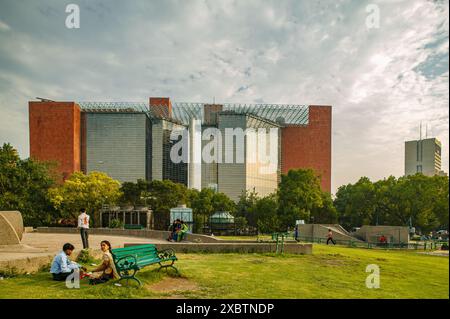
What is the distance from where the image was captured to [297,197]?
37094mm

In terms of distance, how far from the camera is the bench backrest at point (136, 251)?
6.98 metres

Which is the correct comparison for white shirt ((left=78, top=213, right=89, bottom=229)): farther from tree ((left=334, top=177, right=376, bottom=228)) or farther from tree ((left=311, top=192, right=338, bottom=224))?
tree ((left=334, top=177, right=376, bottom=228))

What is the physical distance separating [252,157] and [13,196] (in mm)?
50148

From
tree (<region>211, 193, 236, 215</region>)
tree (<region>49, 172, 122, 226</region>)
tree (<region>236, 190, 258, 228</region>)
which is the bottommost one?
tree (<region>236, 190, 258, 228</region>)

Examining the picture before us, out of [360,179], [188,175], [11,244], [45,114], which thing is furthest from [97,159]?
[11,244]

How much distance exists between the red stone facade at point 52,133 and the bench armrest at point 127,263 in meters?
66.1

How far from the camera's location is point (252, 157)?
73125mm

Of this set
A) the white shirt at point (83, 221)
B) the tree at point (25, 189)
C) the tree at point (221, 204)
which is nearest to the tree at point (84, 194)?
the tree at point (25, 189)

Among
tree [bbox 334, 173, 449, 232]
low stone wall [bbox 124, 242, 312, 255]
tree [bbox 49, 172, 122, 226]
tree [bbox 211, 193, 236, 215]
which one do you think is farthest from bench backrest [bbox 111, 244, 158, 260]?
tree [bbox 334, 173, 449, 232]

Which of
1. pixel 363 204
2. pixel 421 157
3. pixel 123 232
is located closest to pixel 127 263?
pixel 123 232

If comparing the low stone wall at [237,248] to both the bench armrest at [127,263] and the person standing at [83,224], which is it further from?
the bench armrest at [127,263]

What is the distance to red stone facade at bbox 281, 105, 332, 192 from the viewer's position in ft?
259

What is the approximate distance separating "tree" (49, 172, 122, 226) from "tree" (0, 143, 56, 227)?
144 cm
